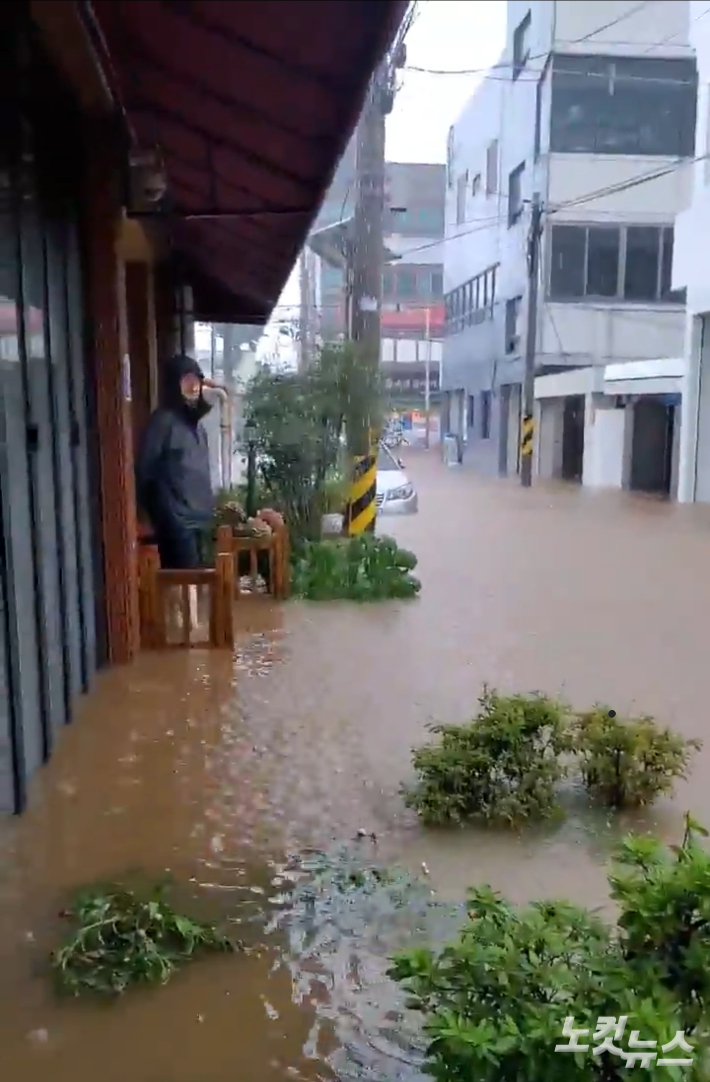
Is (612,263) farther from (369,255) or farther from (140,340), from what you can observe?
(140,340)

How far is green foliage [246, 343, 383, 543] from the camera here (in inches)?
403

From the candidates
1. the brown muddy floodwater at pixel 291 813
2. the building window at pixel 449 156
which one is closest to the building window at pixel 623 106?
the building window at pixel 449 156

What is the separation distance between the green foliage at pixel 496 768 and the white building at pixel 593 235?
1748cm

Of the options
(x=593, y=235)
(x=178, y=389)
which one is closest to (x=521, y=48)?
(x=593, y=235)

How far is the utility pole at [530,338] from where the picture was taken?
83.8 feet

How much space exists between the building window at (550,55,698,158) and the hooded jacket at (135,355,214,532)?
18737mm

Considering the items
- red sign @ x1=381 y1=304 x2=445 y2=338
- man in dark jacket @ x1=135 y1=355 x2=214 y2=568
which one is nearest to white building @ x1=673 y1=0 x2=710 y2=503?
man in dark jacket @ x1=135 y1=355 x2=214 y2=568

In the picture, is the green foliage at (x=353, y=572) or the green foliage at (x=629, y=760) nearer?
the green foliage at (x=629, y=760)

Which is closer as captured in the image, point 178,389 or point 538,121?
point 178,389

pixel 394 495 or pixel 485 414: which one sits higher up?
pixel 485 414

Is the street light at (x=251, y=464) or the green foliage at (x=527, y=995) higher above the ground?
the street light at (x=251, y=464)

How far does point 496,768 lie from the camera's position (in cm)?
414

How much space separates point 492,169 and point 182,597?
2905 cm

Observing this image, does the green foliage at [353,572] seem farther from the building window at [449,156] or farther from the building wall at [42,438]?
the building window at [449,156]
